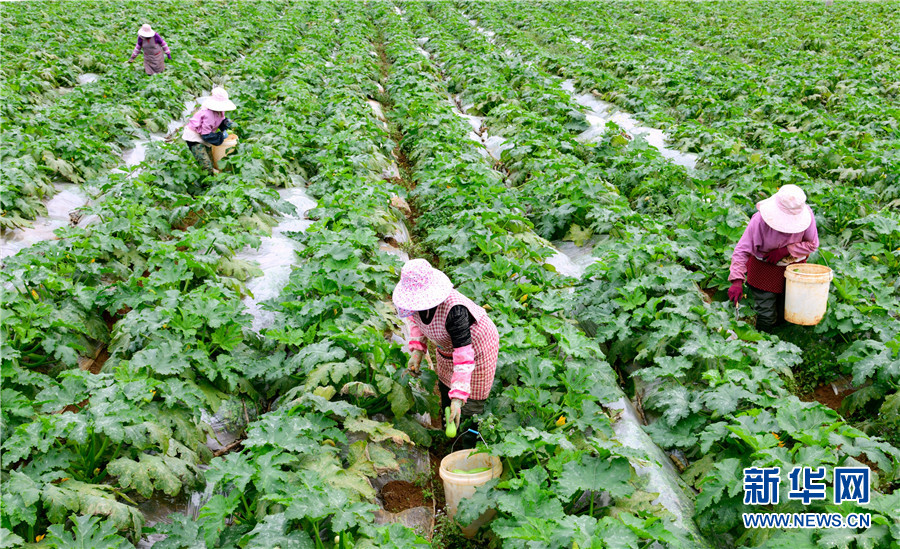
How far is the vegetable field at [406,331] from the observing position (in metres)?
3.19

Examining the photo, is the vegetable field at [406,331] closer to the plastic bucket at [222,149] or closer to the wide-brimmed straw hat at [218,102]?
the plastic bucket at [222,149]

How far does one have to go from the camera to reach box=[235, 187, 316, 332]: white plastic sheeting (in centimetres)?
547

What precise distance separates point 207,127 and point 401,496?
6411 millimetres

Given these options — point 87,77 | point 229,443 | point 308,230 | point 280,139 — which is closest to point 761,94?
point 280,139

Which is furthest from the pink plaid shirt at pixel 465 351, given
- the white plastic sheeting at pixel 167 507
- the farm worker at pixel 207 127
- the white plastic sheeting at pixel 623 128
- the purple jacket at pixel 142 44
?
the purple jacket at pixel 142 44

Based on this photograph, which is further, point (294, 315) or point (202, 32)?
point (202, 32)

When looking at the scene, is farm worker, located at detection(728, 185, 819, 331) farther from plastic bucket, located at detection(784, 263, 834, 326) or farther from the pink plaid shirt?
the pink plaid shirt

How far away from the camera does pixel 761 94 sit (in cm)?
1201

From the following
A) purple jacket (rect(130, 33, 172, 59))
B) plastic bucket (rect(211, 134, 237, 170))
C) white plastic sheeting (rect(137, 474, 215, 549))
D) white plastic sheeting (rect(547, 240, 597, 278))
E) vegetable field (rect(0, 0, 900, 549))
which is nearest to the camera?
vegetable field (rect(0, 0, 900, 549))

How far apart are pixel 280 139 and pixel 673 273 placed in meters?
6.22

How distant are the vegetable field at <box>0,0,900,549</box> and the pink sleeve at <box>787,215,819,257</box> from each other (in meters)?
0.51

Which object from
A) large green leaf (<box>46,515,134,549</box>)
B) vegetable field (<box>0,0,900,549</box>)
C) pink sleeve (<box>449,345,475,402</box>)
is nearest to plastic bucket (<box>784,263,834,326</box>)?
vegetable field (<box>0,0,900,549</box>)

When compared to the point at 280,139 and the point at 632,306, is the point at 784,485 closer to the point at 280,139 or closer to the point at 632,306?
the point at 632,306

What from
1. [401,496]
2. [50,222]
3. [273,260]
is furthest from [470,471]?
[50,222]
